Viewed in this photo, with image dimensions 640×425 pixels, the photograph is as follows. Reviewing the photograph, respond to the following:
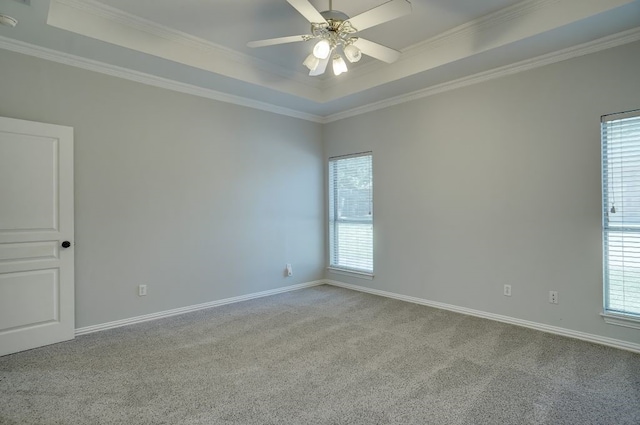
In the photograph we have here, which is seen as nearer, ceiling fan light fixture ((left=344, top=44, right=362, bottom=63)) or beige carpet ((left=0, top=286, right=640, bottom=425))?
beige carpet ((left=0, top=286, right=640, bottom=425))

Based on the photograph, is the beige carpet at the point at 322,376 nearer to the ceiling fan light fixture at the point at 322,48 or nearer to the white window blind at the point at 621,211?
the white window blind at the point at 621,211

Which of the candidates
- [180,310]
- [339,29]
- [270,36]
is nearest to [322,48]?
[339,29]

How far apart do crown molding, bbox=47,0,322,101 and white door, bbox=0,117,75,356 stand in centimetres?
92

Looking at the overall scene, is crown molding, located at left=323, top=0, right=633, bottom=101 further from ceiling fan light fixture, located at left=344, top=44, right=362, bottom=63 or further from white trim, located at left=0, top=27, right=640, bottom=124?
ceiling fan light fixture, located at left=344, top=44, right=362, bottom=63

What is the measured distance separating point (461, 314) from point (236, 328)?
2460 millimetres

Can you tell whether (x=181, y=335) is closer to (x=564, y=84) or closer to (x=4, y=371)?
(x=4, y=371)

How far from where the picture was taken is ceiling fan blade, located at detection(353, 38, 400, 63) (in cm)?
269

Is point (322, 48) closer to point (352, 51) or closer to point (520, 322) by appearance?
point (352, 51)

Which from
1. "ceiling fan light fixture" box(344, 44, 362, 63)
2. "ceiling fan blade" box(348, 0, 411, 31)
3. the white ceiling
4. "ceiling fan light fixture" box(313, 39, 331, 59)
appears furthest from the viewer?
the white ceiling

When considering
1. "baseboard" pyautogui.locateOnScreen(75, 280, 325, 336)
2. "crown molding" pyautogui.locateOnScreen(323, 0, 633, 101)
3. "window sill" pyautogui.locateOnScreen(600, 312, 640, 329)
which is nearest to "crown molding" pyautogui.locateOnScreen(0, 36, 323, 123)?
"crown molding" pyautogui.locateOnScreen(323, 0, 633, 101)

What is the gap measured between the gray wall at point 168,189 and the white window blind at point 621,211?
3.54 metres

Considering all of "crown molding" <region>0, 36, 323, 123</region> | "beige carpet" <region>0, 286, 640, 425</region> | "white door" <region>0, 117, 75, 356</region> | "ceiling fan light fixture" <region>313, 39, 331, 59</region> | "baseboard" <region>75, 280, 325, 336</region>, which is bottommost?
"beige carpet" <region>0, 286, 640, 425</region>

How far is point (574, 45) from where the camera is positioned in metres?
3.05

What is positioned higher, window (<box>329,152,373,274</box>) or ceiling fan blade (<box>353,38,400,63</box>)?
ceiling fan blade (<box>353,38,400,63</box>)
